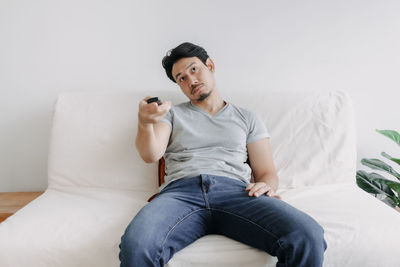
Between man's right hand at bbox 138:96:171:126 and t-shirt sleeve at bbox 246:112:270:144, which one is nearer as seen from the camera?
man's right hand at bbox 138:96:171:126

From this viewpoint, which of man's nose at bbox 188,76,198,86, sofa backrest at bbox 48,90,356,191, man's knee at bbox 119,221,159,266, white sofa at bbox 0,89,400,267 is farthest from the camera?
sofa backrest at bbox 48,90,356,191

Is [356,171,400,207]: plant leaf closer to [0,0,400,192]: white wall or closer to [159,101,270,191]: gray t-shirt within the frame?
[0,0,400,192]: white wall

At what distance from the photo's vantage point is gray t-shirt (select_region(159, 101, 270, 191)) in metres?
1.22

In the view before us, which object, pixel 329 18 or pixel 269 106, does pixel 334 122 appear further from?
pixel 329 18

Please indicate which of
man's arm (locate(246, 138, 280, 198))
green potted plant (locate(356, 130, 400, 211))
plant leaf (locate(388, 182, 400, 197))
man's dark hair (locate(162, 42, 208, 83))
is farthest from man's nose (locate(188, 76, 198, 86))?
plant leaf (locate(388, 182, 400, 197))

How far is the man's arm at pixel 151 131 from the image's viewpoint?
95cm

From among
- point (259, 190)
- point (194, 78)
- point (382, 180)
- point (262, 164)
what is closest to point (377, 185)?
point (382, 180)

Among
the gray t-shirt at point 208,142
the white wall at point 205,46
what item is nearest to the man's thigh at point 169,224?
the gray t-shirt at point 208,142

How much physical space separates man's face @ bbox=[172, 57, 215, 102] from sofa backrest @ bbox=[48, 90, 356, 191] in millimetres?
262

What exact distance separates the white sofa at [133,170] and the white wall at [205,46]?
0.89ft

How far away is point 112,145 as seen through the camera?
1499 mm

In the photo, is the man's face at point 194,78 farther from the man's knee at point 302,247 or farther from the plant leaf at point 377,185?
the plant leaf at point 377,185

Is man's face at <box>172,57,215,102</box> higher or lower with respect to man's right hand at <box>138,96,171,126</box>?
higher

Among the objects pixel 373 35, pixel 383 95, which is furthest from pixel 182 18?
pixel 383 95
